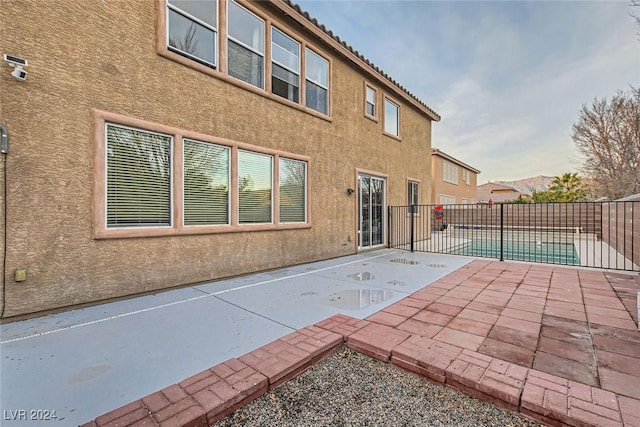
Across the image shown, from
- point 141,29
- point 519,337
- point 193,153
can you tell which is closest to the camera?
point 519,337

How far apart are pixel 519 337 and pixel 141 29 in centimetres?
686

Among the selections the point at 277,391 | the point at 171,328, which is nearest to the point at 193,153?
the point at 171,328

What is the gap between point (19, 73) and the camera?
11.3 ft

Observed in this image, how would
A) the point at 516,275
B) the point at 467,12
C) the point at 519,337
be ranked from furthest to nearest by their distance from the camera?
the point at 467,12, the point at 516,275, the point at 519,337

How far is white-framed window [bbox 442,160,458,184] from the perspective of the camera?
2188 cm

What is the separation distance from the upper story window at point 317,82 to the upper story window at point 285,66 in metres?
0.40

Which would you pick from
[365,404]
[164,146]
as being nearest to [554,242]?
[365,404]

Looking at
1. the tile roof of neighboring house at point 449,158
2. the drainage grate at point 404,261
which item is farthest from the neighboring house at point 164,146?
the tile roof of neighboring house at point 449,158

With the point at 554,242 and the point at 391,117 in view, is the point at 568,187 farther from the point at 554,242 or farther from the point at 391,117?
the point at 391,117

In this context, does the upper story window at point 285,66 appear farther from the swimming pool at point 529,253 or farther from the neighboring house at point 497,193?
the neighboring house at point 497,193

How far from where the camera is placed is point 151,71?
15.2 feet

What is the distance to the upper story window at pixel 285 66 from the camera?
6770 mm

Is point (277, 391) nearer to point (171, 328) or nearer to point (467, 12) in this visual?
point (171, 328)

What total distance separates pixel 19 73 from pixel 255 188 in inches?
152
